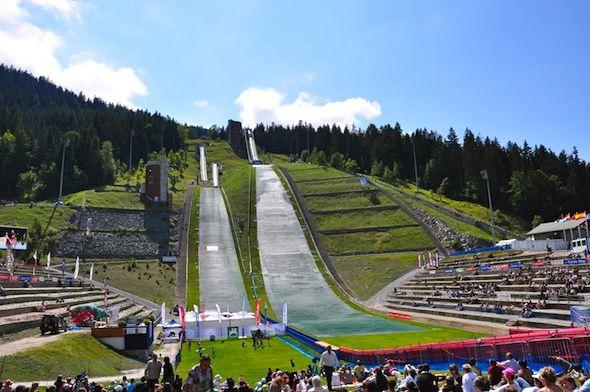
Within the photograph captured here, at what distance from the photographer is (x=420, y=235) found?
72.1 meters

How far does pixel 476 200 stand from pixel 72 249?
2880 inches

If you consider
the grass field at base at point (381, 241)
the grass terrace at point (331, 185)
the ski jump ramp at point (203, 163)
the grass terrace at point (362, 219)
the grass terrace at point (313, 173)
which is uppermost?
the ski jump ramp at point (203, 163)

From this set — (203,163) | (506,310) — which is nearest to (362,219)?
(506,310)

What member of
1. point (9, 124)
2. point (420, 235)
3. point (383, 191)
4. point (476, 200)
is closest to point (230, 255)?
point (420, 235)

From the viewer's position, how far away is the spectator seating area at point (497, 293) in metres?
31.0

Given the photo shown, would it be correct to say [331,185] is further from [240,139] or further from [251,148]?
[240,139]

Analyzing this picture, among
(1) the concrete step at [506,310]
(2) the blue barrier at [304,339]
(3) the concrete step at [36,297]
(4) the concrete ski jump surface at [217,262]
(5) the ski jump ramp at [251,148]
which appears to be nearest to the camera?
(1) the concrete step at [506,310]

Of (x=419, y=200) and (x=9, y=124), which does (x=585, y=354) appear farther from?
(x=9, y=124)

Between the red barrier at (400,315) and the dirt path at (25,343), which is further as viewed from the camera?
the red barrier at (400,315)

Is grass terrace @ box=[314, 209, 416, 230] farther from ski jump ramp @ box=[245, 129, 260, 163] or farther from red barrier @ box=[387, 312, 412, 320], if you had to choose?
ski jump ramp @ box=[245, 129, 260, 163]

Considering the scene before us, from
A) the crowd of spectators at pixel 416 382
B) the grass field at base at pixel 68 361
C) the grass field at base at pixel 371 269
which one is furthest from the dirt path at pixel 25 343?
the grass field at base at pixel 371 269

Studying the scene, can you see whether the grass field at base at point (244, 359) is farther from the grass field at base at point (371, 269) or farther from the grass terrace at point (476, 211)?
the grass terrace at point (476, 211)

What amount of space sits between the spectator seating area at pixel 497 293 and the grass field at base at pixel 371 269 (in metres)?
3.42

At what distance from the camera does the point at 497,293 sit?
3881 cm
